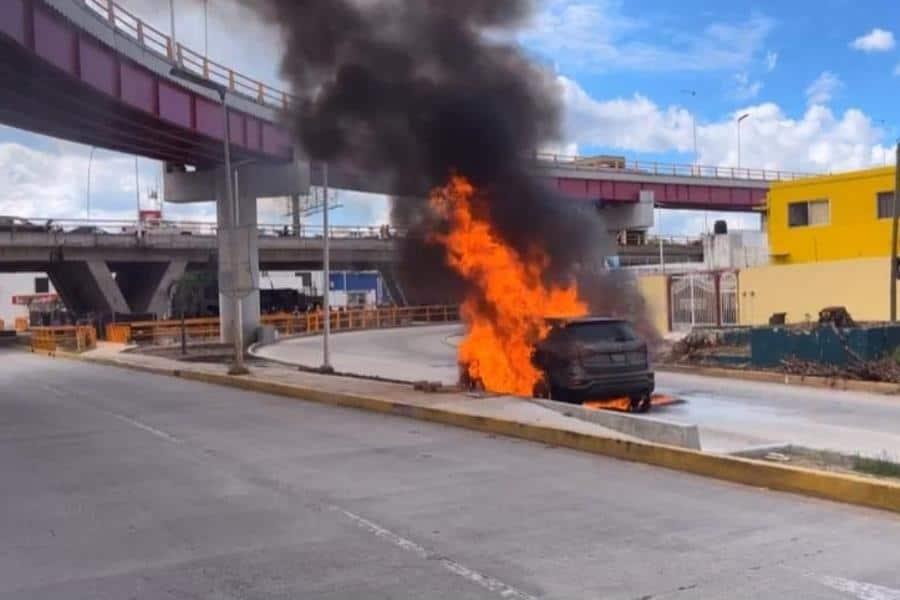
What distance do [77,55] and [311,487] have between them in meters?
15.4

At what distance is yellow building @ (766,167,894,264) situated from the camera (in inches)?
1256

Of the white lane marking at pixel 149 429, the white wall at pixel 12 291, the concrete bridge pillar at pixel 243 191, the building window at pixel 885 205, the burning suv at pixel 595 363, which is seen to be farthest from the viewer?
the white wall at pixel 12 291

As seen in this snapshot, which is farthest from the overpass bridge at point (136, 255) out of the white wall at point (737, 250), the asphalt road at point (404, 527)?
the asphalt road at point (404, 527)

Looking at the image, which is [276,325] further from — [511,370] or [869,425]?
[869,425]

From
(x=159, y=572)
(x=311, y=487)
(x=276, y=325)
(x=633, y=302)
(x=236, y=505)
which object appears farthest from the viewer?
(x=276, y=325)

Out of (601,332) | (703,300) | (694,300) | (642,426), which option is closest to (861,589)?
(642,426)

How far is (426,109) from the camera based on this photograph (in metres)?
15.4

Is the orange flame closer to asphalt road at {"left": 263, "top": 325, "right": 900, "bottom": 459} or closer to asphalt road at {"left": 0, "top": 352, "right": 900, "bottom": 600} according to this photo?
asphalt road at {"left": 263, "top": 325, "right": 900, "bottom": 459}

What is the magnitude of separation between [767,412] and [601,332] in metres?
2.60

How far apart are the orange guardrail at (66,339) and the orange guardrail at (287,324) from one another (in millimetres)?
1433

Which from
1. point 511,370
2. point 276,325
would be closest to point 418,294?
point 511,370

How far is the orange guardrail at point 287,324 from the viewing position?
42.5 metres

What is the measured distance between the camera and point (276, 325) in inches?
1821

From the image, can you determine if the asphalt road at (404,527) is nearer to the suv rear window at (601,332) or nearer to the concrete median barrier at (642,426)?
Result: the concrete median barrier at (642,426)
